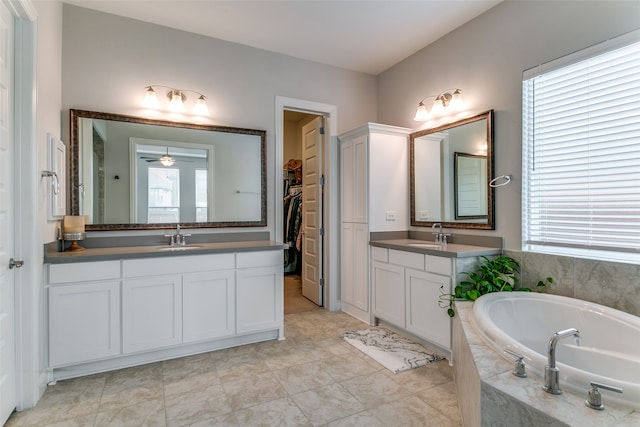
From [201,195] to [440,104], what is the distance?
8.03ft

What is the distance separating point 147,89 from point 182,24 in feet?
2.22

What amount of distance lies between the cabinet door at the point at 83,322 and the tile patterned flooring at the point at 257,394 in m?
0.19

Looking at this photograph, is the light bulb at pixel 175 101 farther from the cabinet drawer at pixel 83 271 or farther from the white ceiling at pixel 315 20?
the cabinet drawer at pixel 83 271

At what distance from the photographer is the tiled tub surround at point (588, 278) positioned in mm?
1885

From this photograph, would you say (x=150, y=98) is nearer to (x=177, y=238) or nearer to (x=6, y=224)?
(x=177, y=238)

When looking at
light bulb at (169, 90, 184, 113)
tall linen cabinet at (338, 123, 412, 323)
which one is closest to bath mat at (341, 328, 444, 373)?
tall linen cabinet at (338, 123, 412, 323)

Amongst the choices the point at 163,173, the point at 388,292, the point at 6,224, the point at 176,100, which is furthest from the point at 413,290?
the point at 6,224

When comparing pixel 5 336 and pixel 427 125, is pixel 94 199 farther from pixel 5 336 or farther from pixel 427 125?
pixel 427 125

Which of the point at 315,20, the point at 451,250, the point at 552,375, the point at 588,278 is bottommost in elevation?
the point at 552,375

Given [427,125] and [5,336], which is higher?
[427,125]

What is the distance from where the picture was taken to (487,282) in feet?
7.64

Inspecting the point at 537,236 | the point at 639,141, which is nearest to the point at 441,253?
the point at 537,236

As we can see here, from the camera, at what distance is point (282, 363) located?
2482 mm

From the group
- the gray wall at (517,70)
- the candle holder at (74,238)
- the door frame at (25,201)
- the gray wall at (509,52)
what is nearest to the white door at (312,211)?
the gray wall at (517,70)
